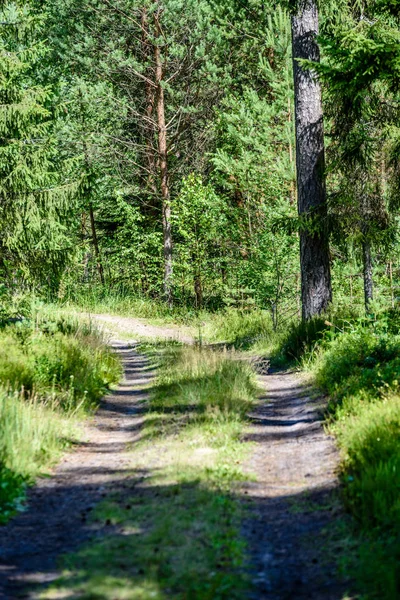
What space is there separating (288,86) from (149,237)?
891cm

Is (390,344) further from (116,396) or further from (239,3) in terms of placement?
(239,3)

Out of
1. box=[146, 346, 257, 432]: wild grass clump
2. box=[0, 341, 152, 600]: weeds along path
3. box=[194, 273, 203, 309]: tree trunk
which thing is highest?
box=[194, 273, 203, 309]: tree trunk

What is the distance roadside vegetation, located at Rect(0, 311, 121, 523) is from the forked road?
21cm

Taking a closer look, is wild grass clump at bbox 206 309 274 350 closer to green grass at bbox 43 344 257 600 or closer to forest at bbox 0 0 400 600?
forest at bbox 0 0 400 600

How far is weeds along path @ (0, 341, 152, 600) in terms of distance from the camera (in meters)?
4.26

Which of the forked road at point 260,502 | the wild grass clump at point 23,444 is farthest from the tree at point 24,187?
the wild grass clump at point 23,444

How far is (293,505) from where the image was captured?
524 cm

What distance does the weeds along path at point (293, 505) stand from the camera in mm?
4016

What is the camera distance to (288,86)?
19.9m

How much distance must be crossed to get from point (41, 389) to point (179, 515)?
4.31 metres

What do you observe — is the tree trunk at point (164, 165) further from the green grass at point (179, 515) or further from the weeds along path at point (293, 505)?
the weeds along path at point (293, 505)

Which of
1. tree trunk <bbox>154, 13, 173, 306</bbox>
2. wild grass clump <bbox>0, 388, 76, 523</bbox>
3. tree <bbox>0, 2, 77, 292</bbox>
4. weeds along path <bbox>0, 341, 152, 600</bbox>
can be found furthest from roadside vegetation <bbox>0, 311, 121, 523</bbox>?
tree trunk <bbox>154, 13, 173, 306</bbox>

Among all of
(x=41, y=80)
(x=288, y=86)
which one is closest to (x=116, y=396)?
(x=288, y=86)

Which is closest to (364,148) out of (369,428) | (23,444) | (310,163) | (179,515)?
(310,163)
